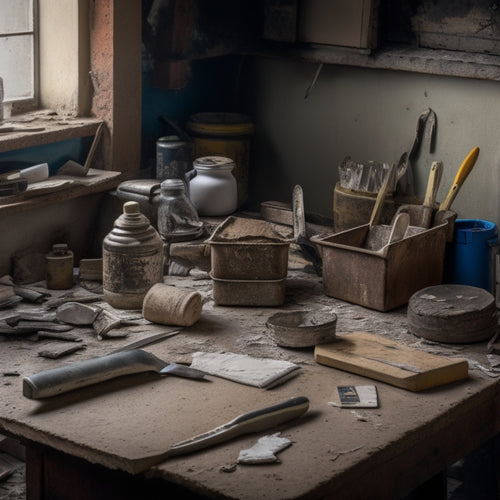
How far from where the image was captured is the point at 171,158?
4473 millimetres

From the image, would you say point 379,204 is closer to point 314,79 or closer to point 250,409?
point 314,79

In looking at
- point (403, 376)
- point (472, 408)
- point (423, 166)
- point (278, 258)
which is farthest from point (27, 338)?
point (423, 166)

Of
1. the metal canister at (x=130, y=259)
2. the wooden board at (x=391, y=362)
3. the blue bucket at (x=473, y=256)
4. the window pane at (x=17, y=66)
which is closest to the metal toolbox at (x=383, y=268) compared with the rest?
the blue bucket at (x=473, y=256)

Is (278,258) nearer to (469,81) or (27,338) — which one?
(27,338)

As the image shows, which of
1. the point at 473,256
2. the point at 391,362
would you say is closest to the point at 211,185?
the point at 473,256

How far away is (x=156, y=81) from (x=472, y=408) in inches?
88.8

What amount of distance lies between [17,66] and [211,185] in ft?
3.09

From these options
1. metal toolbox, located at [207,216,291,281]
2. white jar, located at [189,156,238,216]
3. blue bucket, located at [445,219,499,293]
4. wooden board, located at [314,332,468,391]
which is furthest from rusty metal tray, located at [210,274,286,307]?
white jar, located at [189,156,238,216]

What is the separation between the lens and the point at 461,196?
4375 mm

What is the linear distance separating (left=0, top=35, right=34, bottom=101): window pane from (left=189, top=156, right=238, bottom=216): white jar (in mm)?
782

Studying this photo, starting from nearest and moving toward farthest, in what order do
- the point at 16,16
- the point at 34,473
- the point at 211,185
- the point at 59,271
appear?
the point at 34,473
the point at 59,271
the point at 16,16
the point at 211,185

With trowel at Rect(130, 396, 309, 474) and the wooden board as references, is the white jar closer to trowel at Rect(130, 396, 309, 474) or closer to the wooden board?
the wooden board

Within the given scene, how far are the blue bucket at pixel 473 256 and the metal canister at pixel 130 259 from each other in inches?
43.6

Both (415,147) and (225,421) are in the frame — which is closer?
(225,421)
